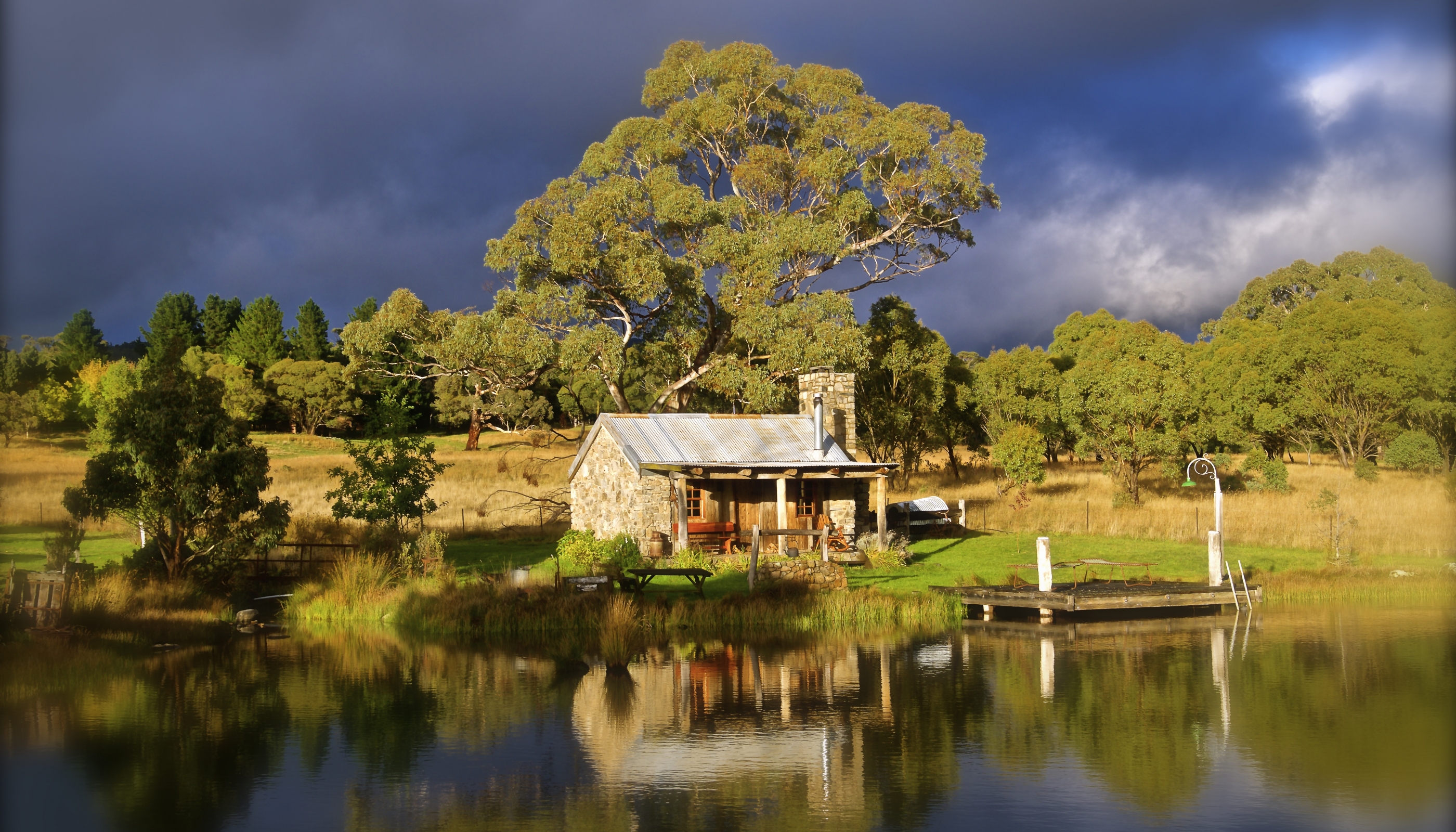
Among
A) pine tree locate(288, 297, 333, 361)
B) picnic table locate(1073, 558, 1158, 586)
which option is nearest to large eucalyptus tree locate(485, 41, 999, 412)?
picnic table locate(1073, 558, 1158, 586)

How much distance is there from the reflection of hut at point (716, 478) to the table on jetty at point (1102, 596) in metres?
7.03

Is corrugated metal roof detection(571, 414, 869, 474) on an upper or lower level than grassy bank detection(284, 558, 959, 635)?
upper

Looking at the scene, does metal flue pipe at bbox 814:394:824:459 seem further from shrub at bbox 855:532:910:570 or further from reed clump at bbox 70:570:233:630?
reed clump at bbox 70:570:233:630

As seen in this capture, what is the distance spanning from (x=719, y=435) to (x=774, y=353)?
515 centimetres

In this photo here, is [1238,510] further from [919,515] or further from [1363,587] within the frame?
[1363,587]

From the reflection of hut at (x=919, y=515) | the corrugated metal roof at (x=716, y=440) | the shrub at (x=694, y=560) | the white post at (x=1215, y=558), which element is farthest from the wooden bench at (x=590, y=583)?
the reflection of hut at (x=919, y=515)

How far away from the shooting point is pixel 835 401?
34.7 m

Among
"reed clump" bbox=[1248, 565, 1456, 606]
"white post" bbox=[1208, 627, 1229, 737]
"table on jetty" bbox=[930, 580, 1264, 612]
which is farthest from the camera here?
"reed clump" bbox=[1248, 565, 1456, 606]

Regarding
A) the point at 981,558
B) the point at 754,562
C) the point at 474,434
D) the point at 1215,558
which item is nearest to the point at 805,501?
the point at 981,558

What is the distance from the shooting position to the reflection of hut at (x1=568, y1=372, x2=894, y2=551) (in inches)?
1163

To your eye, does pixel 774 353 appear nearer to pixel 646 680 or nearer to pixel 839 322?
pixel 839 322

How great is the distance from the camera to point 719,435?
105 feet

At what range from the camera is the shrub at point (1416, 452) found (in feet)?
141

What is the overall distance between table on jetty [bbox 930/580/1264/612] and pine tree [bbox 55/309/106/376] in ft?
217
